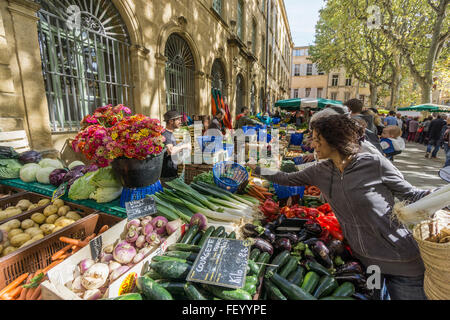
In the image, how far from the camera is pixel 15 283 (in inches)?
58.4

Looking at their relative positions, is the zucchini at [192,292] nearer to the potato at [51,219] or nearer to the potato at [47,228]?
the potato at [47,228]

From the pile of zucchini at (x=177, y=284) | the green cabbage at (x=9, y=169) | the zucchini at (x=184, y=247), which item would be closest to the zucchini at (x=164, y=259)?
the pile of zucchini at (x=177, y=284)

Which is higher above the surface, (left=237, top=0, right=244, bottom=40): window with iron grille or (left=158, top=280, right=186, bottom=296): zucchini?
(left=237, top=0, right=244, bottom=40): window with iron grille

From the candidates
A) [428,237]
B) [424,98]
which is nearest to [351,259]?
[428,237]

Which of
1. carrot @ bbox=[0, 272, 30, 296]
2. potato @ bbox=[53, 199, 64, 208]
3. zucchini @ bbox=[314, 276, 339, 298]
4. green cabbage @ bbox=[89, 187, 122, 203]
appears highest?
green cabbage @ bbox=[89, 187, 122, 203]

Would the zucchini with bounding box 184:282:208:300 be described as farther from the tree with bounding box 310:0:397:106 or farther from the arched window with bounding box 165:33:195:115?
the tree with bounding box 310:0:397:106

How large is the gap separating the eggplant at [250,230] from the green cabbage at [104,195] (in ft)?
4.88

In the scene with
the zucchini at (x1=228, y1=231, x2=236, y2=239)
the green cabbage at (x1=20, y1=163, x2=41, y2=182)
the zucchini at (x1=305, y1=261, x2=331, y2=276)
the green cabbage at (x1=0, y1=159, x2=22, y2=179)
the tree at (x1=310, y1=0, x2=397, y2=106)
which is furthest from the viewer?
the tree at (x1=310, y1=0, x2=397, y2=106)

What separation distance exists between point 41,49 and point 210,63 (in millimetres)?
6842

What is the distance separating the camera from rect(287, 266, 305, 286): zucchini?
142 centimetres

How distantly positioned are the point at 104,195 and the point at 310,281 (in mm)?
2095

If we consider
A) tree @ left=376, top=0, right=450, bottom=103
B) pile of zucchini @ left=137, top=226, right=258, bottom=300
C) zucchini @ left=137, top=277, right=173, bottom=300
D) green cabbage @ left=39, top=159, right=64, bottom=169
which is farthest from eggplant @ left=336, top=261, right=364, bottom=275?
tree @ left=376, top=0, right=450, bottom=103

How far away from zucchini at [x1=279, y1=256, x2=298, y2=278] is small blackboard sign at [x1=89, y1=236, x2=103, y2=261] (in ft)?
4.32

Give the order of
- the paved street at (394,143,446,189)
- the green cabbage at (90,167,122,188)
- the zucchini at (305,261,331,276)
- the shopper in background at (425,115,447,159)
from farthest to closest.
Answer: the shopper in background at (425,115,447,159) → the paved street at (394,143,446,189) → the green cabbage at (90,167,122,188) → the zucchini at (305,261,331,276)
